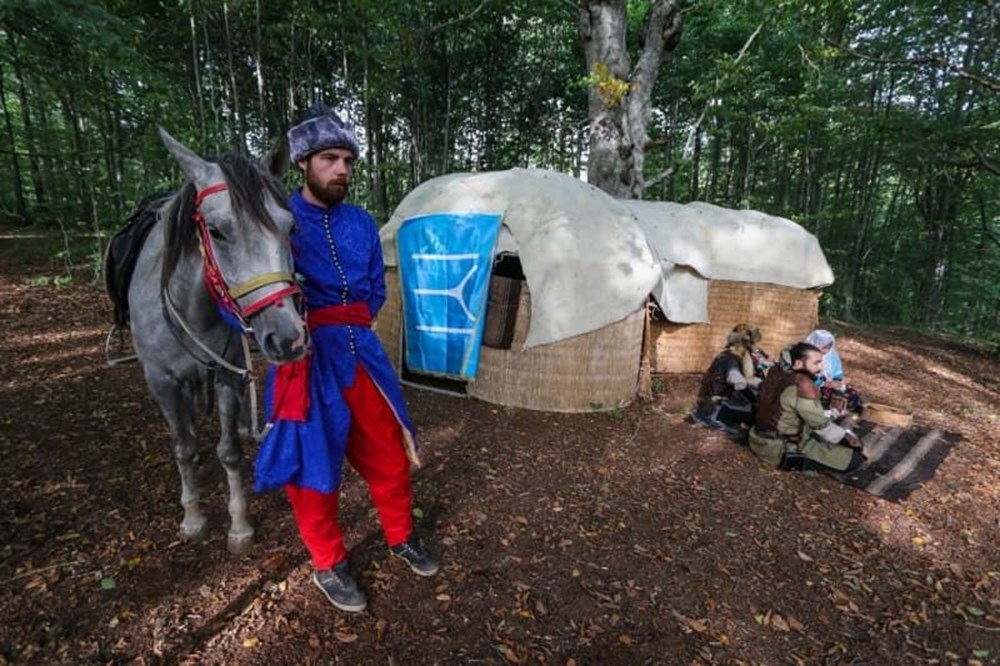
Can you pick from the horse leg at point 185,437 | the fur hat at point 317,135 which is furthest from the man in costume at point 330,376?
the horse leg at point 185,437

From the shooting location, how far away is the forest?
7.11 metres

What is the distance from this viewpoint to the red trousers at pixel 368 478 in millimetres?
2156

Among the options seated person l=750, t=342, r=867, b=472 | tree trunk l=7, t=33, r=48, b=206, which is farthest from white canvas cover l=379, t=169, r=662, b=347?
tree trunk l=7, t=33, r=48, b=206

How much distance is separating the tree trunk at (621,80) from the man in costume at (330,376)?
6.36 m

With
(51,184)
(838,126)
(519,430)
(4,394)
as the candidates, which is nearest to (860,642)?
(519,430)

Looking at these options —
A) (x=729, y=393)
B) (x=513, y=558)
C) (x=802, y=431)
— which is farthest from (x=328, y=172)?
(x=729, y=393)

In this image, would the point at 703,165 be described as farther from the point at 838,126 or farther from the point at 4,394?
the point at 4,394

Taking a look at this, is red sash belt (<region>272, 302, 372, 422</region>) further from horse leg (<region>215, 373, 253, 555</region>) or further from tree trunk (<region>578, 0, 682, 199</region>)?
tree trunk (<region>578, 0, 682, 199</region>)

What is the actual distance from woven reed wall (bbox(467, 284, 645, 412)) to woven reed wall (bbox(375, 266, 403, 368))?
1175 mm

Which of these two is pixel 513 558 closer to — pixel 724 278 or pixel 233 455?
pixel 233 455

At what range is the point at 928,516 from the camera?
360cm

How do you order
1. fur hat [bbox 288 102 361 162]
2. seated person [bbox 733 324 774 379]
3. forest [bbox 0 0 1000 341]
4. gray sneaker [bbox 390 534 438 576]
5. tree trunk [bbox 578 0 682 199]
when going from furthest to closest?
1. tree trunk [bbox 578 0 682 199]
2. forest [bbox 0 0 1000 341]
3. seated person [bbox 733 324 774 379]
4. gray sneaker [bbox 390 534 438 576]
5. fur hat [bbox 288 102 361 162]

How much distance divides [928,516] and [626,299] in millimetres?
3018

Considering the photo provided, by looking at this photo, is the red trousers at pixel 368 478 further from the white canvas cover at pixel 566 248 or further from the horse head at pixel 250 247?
the white canvas cover at pixel 566 248
